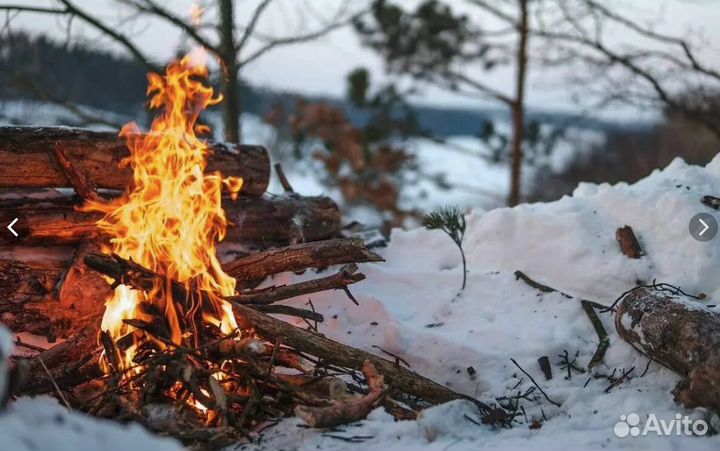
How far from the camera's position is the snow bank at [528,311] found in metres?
3.08

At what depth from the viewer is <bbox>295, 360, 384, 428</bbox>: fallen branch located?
2945mm

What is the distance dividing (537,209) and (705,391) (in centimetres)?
263

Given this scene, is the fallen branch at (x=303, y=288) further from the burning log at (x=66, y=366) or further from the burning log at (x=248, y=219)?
the burning log at (x=248, y=219)

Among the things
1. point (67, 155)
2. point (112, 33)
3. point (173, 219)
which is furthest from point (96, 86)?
point (173, 219)

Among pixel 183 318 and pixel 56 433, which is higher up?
pixel 56 433

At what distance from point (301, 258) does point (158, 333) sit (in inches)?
45.6

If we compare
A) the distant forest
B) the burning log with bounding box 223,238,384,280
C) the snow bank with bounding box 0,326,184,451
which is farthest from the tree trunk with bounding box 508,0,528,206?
the snow bank with bounding box 0,326,184,451

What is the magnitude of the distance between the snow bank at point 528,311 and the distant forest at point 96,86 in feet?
11.6

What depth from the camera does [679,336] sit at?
3377mm

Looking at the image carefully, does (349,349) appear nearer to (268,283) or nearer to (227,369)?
(227,369)

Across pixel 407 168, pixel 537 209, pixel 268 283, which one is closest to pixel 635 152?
pixel 407 168

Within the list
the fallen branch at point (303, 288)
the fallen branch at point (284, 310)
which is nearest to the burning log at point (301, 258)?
the fallen branch at point (303, 288)

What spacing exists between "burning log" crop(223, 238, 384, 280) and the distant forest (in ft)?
9.06

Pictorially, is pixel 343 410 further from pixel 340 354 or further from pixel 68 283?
pixel 68 283
